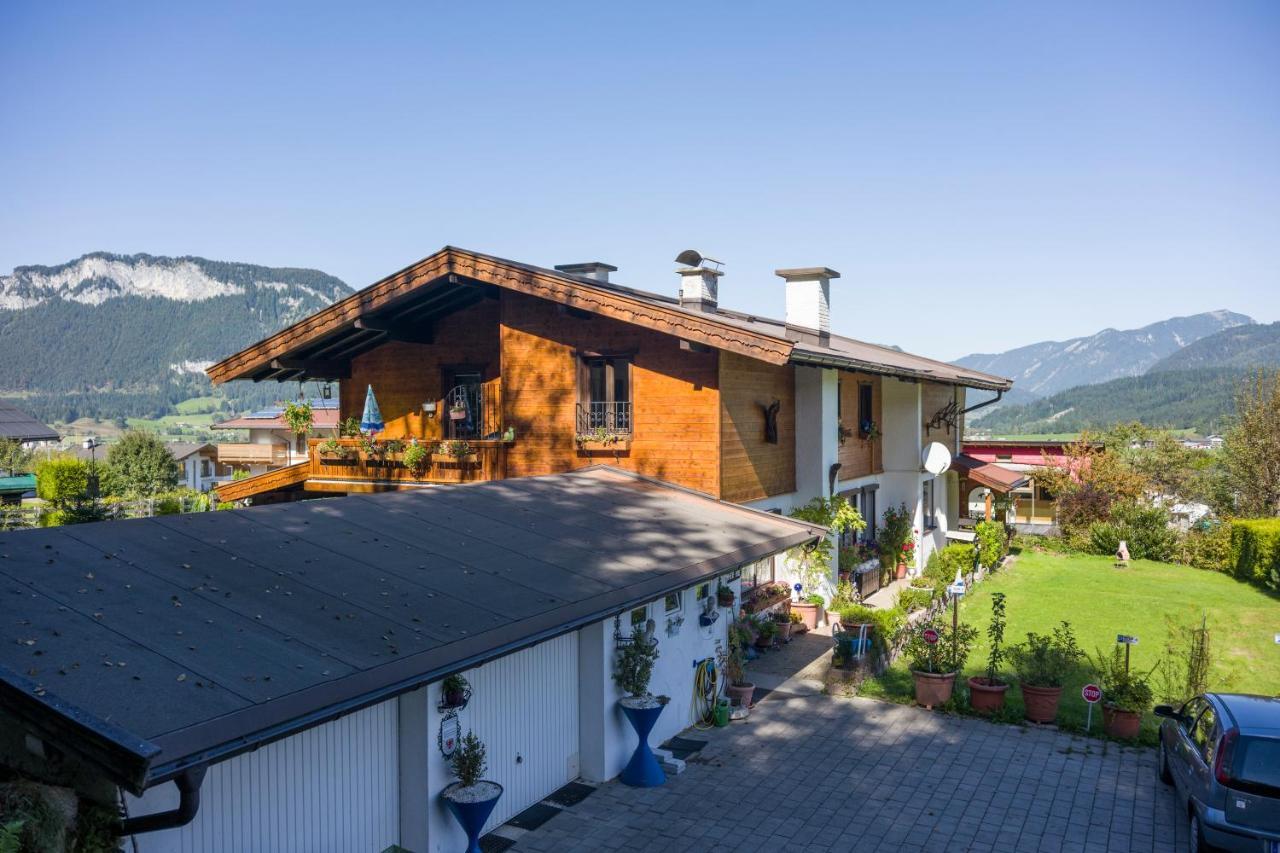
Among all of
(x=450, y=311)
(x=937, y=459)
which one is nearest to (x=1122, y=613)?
A: (x=937, y=459)

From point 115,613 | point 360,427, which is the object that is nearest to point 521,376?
point 360,427

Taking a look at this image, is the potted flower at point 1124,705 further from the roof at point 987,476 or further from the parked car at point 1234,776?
the roof at point 987,476

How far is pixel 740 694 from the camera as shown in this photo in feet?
46.4

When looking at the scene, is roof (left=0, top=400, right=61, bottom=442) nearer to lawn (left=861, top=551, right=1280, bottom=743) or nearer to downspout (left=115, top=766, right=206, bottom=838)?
lawn (left=861, top=551, right=1280, bottom=743)

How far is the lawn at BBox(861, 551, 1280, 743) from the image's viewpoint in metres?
15.6

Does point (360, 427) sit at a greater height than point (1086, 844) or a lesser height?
greater

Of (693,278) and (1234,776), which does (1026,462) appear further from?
(1234,776)

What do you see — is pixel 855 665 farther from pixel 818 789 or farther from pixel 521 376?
pixel 521 376

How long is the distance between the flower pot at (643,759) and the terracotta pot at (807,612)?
27.1 feet

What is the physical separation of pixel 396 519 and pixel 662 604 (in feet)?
12.8

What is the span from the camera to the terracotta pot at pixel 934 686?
14273 millimetres

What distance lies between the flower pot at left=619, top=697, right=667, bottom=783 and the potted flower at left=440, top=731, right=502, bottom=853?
8.22 ft

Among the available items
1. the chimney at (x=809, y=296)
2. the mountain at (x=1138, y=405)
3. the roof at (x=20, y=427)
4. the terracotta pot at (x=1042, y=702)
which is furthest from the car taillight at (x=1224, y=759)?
the mountain at (x=1138, y=405)

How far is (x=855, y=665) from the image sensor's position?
50.4 feet
